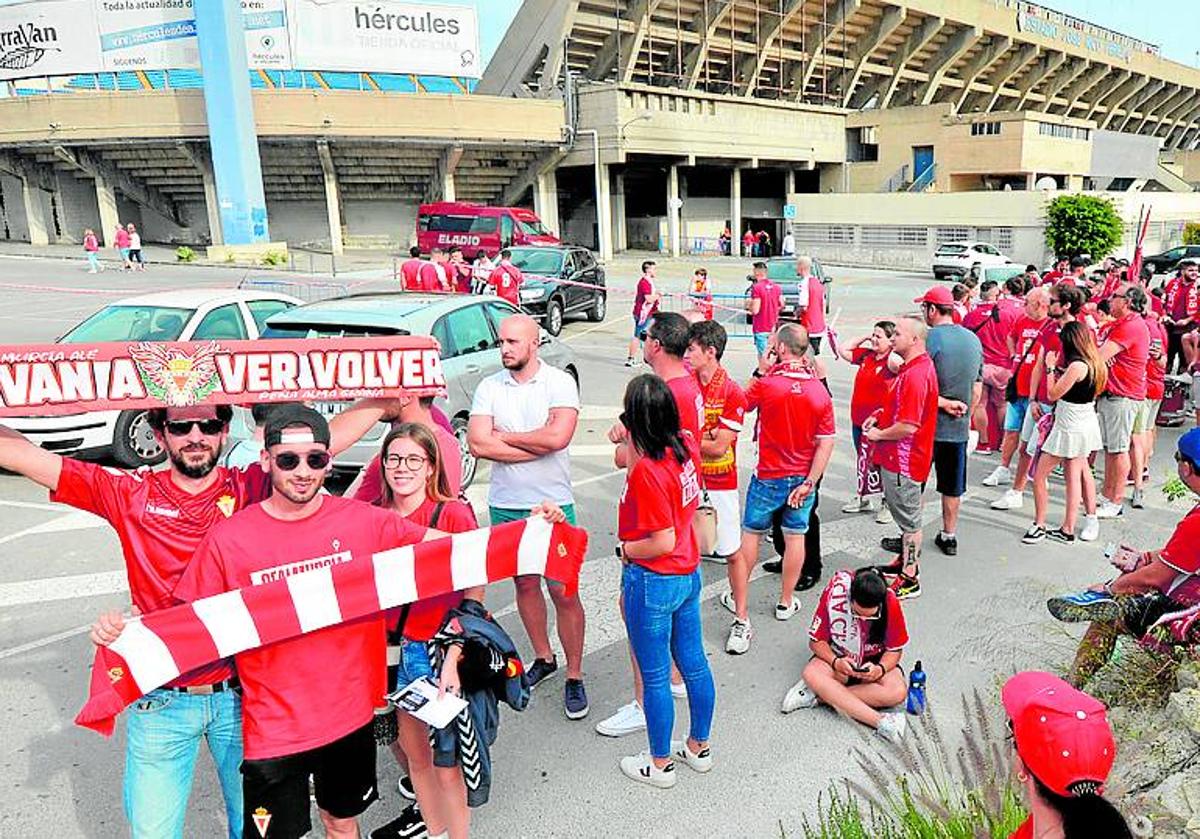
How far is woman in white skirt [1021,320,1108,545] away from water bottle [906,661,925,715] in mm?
2877

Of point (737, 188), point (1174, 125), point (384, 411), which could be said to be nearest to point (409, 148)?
point (737, 188)

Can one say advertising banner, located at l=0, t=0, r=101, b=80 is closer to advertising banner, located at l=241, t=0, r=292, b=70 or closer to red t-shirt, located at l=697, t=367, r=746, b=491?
advertising banner, located at l=241, t=0, r=292, b=70

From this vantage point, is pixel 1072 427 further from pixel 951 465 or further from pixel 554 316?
pixel 554 316

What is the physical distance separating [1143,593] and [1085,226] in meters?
35.3

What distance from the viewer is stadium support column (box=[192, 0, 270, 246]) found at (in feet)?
104

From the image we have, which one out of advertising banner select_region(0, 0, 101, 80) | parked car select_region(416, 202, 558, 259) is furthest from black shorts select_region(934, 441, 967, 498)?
advertising banner select_region(0, 0, 101, 80)

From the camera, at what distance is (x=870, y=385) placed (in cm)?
638

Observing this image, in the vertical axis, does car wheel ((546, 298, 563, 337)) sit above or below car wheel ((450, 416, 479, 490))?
above

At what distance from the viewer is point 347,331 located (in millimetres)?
7086

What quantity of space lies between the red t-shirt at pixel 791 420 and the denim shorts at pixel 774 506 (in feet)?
0.17

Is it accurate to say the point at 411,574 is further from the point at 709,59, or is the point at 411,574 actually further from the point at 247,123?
the point at 709,59

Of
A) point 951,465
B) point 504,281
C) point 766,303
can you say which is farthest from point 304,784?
point 504,281

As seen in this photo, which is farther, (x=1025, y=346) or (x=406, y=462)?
(x=1025, y=346)

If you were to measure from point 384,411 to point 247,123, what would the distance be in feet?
110
